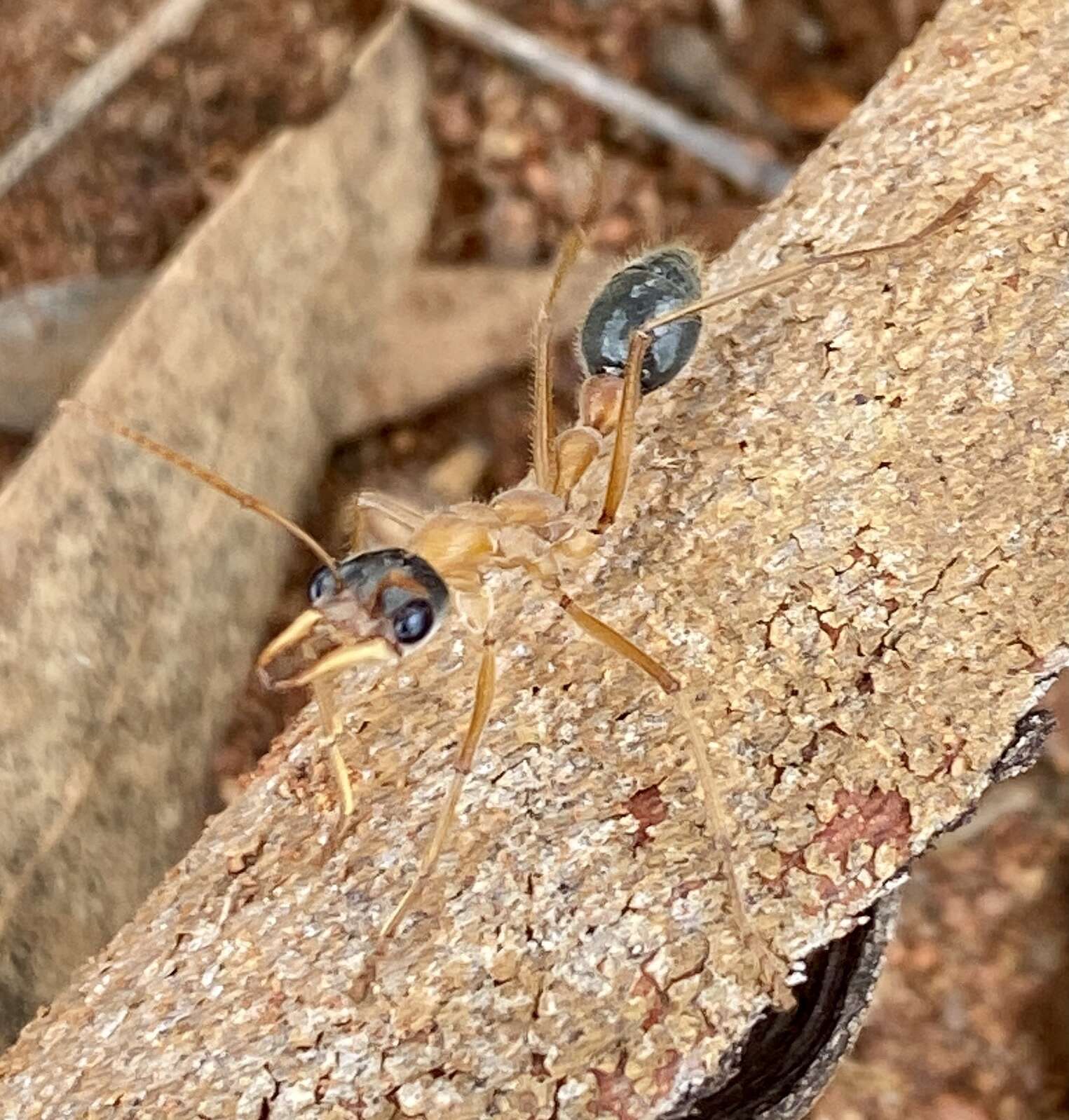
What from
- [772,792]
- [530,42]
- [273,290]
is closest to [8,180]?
[273,290]

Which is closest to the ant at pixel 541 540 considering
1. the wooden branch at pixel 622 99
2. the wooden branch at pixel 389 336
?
the wooden branch at pixel 389 336

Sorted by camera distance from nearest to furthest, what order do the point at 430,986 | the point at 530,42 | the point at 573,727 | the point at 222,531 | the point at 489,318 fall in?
the point at 430,986 → the point at 573,727 → the point at 222,531 → the point at 489,318 → the point at 530,42

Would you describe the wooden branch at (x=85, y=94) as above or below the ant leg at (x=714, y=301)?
above

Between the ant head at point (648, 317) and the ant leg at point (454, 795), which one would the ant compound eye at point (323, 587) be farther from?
the ant head at point (648, 317)

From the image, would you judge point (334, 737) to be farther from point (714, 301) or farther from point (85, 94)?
point (85, 94)

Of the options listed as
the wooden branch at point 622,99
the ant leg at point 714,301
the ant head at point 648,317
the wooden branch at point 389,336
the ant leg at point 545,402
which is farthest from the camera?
the wooden branch at point 622,99

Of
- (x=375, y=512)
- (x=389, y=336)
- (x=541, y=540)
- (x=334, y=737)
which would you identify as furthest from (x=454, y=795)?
(x=389, y=336)

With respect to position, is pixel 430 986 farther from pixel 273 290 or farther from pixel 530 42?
pixel 530 42
